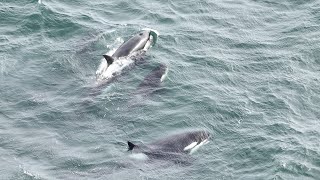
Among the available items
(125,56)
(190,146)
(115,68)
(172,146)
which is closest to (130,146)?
(172,146)

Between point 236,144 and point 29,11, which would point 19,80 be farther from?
point 236,144

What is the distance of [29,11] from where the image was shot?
47938 millimetres

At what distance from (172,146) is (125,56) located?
10104mm

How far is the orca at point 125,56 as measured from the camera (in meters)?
39.8

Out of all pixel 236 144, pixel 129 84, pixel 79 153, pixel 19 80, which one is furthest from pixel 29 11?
pixel 236 144

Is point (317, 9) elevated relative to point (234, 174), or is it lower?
elevated

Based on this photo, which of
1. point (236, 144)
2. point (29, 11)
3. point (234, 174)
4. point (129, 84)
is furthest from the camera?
point (29, 11)

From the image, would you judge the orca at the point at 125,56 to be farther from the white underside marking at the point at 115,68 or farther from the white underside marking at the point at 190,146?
the white underside marking at the point at 190,146

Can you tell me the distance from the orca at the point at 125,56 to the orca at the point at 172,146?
7.43m

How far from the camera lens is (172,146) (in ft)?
109

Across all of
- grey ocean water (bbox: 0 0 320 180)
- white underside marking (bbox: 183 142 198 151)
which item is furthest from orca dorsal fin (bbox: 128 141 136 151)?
white underside marking (bbox: 183 142 198 151)

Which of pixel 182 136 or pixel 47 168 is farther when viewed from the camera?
pixel 182 136

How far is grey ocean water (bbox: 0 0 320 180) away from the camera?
107ft

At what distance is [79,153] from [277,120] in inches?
452
